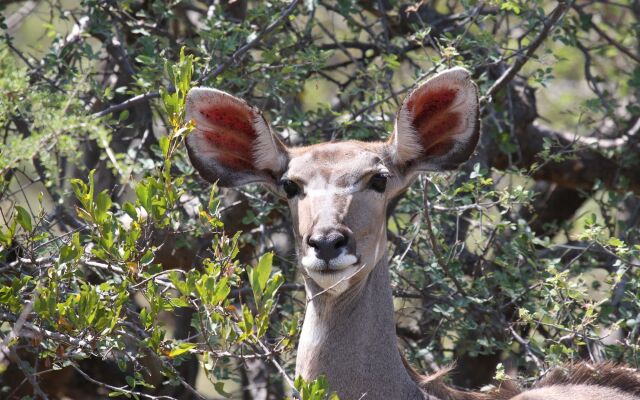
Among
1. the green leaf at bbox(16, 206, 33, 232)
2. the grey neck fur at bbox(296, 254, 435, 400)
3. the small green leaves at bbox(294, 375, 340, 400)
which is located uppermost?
the green leaf at bbox(16, 206, 33, 232)

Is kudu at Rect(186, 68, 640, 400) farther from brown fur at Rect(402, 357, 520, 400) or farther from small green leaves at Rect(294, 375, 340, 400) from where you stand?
small green leaves at Rect(294, 375, 340, 400)

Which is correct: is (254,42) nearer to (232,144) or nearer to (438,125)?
(232,144)

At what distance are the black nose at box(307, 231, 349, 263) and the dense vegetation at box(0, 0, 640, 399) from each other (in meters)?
0.25

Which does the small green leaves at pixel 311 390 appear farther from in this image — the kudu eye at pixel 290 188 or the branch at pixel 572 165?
the branch at pixel 572 165

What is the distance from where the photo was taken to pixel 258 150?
16.4 feet

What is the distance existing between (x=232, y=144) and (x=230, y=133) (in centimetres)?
6

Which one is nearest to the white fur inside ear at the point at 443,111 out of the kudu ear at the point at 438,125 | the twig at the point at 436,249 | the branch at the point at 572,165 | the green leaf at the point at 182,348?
the kudu ear at the point at 438,125

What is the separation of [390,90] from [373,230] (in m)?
1.78

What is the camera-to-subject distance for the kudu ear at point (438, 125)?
4.78m

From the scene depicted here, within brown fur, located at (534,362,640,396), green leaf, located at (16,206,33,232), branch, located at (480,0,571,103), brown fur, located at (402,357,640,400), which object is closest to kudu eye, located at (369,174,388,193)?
brown fur, located at (402,357,640,400)

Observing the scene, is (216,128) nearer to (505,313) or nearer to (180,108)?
(180,108)

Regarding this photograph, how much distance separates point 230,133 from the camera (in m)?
4.96

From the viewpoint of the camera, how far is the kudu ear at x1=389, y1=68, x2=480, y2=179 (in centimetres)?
478

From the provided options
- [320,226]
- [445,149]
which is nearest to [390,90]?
[445,149]
